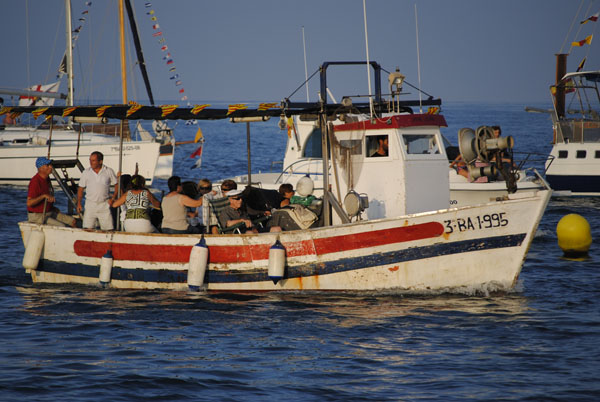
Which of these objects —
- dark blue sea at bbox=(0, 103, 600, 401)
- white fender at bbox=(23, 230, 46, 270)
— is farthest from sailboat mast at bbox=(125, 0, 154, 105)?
dark blue sea at bbox=(0, 103, 600, 401)

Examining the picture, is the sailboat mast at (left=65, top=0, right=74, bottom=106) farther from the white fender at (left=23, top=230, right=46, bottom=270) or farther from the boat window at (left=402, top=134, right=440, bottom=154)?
the boat window at (left=402, top=134, right=440, bottom=154)

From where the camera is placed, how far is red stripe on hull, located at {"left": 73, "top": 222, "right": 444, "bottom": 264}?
12719 mm

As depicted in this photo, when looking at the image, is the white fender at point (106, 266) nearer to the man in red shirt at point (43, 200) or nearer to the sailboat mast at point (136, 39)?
the man in red shirt at point (43, 200)

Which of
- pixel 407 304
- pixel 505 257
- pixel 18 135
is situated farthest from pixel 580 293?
pixel 18 135

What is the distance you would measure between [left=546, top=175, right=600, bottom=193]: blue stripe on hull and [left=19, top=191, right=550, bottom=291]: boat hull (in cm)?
1862

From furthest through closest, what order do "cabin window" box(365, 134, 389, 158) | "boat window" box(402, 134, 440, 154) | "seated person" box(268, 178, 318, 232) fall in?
"boat window" box(402, 134, 440, 154)
"cabin window" box(365, 134, 389, 158)
"seated person" box(268, 178, 318, 232)

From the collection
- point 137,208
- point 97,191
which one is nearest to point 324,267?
point 137,208

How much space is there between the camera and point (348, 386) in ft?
31.4

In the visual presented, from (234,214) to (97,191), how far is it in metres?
2.63

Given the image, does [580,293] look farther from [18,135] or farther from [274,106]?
[18,135]

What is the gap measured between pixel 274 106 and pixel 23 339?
17.9 feet

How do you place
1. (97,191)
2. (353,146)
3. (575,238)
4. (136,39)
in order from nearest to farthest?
(353,146) < (97,191) < (575,238) < (136,39)

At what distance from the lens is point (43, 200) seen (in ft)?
51.0

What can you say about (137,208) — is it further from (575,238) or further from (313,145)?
(313,145)
